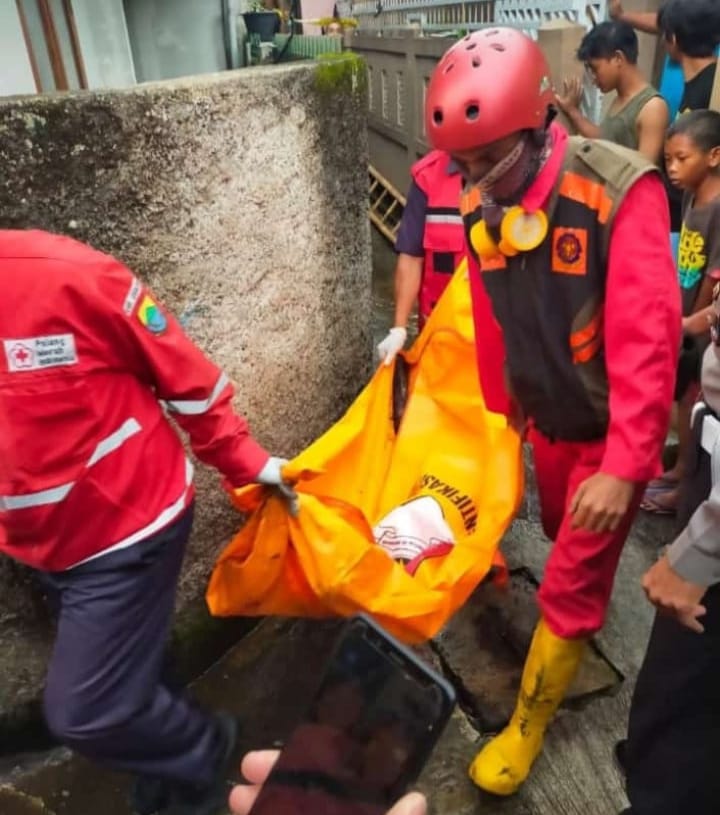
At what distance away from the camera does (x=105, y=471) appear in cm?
184

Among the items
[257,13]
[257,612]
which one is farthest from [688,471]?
[257,13]

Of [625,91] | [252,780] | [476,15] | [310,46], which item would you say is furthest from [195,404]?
[476,15]

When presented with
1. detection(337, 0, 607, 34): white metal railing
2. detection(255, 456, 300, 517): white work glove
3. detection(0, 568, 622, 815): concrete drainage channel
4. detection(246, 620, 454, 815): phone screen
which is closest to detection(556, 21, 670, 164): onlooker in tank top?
detection(337, 0, 607, 34): white metal railing

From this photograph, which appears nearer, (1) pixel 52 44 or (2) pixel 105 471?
(2) pixel 105 471

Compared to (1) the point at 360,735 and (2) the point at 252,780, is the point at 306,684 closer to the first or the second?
(2) the point at 252,780

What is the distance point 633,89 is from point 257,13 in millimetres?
1964

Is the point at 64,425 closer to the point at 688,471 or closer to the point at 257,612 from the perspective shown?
the point at 257,612

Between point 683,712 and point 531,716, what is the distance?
68cm

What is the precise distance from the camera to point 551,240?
185 cm

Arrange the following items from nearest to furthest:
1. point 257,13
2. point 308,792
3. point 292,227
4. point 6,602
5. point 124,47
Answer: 1. point 308,792
2. point 6,602
3. point 292,227
4. point 124,47
5. point 257,13

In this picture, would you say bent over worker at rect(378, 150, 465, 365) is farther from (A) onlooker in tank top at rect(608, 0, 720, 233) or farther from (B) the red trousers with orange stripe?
(A) onlooker in tank top at rect(608, 0, 720, 233)

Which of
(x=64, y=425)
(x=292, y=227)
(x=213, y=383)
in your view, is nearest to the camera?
(x=64, y=425)

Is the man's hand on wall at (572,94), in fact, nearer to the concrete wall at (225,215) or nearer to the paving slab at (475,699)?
the concrete wall at (225,215)

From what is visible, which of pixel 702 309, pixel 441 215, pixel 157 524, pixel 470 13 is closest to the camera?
pixel 157 524
